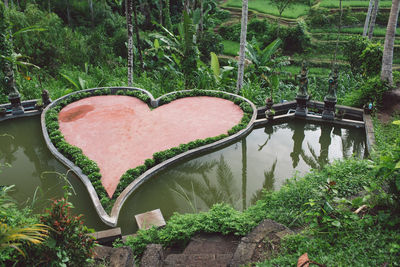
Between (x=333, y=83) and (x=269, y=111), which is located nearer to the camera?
(x=333, y=83)

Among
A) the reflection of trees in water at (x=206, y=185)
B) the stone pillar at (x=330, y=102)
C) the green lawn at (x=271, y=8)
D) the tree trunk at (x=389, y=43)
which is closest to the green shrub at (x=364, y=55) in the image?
the tree trunk at (x=389, y=43)

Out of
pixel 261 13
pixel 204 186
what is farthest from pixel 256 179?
pixel 261 13

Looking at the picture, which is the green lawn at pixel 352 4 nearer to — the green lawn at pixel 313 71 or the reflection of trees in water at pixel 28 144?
the green lawn at pixel 313 71

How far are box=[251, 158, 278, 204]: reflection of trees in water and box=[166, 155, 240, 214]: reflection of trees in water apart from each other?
0.41m

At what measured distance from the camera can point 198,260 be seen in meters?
4.66

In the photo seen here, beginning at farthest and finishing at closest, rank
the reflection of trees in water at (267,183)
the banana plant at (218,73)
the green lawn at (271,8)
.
→ the green lawn at (271,8)
the banana plant at (218,73)
the reflection of trees in water at (267,183)

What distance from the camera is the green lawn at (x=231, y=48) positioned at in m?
25.5

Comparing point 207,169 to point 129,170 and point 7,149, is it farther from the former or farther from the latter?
point 7,149

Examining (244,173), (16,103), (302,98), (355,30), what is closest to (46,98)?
(16,103)

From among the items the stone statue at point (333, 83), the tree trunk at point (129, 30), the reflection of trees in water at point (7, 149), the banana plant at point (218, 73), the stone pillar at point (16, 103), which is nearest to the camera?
the reflection of trees in water at point (7, 149)

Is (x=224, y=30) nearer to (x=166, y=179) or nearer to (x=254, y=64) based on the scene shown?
(x=254, y=64)

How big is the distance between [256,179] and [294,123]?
3.82 metres

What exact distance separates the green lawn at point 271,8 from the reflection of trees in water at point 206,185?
22.8m

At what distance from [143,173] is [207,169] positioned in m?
1.76
